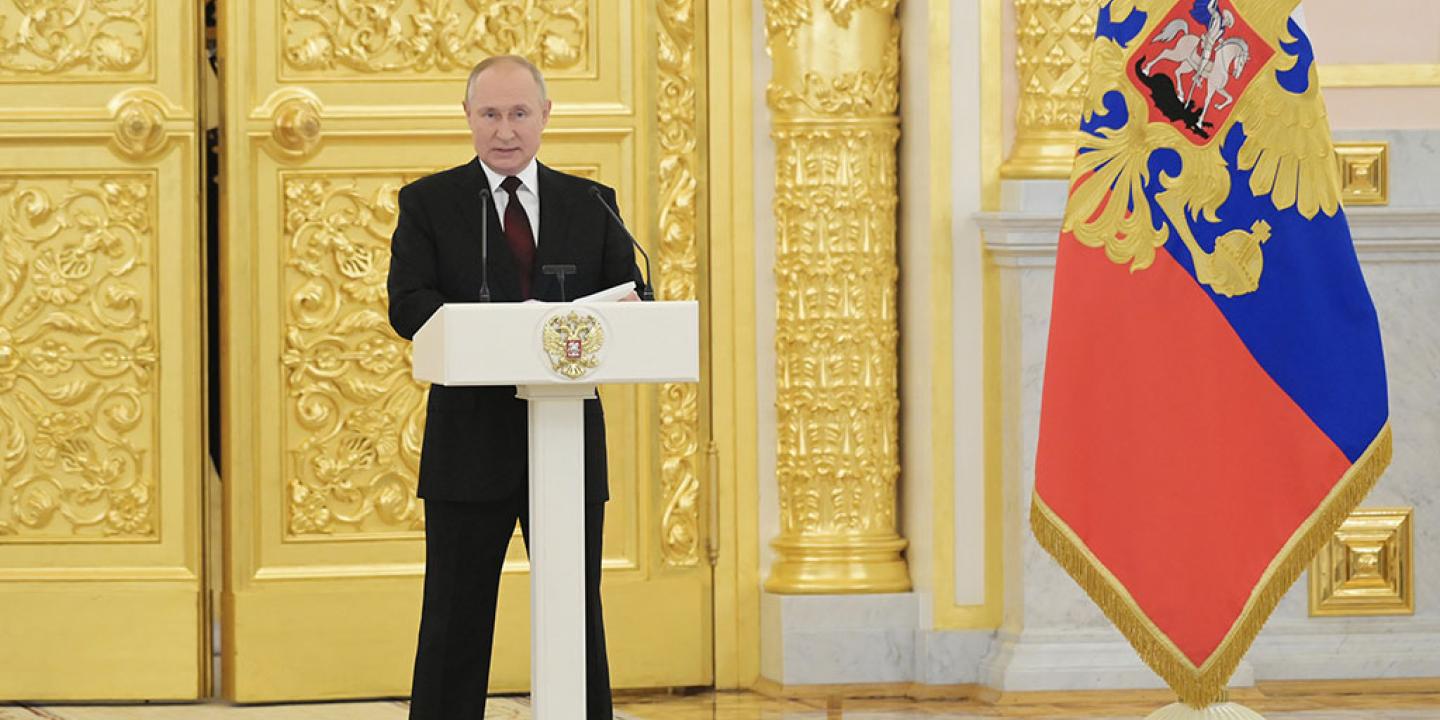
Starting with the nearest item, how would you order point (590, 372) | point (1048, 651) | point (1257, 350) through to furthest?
point (590, 372) < point (1257, 350) < point (1048, 651)

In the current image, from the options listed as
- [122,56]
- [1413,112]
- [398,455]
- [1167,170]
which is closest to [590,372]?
[1167,170]

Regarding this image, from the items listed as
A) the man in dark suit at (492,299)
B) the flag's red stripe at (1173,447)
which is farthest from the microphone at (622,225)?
the flag's red stripe at (1173,447)

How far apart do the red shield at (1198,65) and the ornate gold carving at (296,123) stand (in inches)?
84.4

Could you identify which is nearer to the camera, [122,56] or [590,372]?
[590,372]

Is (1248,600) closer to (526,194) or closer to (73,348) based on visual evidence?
(526,194)

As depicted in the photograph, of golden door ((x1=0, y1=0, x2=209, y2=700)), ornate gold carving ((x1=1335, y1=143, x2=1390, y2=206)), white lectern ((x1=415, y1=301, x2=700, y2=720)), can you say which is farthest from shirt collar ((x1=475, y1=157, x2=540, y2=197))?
ornate gold carving ((x1=1335, y1=143, x2=1390, y2=206))

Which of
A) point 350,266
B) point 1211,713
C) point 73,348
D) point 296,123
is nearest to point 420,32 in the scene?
point 296,123

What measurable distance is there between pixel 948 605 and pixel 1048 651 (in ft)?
0.97

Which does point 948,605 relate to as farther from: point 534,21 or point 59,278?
point 59,278

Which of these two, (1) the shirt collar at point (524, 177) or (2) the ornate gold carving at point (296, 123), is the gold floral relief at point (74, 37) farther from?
(1) the shirt collar at point (524, 177)

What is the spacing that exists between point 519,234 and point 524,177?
0.39ft

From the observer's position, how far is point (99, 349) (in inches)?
207

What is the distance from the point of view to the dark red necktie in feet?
12.6

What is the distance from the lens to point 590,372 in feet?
10.6
